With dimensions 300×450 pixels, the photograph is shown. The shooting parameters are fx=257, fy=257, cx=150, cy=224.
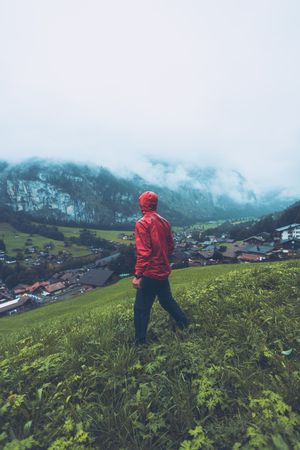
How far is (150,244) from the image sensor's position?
518 centimetres

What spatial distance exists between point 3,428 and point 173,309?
3.45 meters

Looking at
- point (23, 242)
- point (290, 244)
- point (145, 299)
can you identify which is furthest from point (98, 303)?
point (23, 242)

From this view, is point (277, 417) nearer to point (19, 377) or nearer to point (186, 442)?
point (186, 442)

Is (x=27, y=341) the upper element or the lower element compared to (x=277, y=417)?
lower

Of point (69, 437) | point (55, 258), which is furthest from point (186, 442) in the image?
point (55, 258)

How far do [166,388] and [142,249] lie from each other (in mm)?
2344

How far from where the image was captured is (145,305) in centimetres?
529

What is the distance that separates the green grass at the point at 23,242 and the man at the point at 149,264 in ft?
445

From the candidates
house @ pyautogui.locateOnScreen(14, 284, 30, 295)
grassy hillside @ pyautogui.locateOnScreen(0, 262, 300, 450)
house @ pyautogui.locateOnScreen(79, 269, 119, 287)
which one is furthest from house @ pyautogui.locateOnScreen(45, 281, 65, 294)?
grassy hillside @ pyautogui.locateOnScreen(0, 262, 300, 450)

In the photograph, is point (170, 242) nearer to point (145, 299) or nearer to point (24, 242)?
point (145, 299)

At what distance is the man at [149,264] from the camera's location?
508cm

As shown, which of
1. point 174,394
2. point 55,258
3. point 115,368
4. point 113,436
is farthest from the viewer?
point 55,258

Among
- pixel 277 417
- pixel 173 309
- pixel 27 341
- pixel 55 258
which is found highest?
pixel 173 309

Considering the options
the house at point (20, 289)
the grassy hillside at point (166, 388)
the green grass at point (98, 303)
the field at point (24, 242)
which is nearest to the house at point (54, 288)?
the house at point (20, 289)
